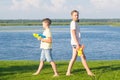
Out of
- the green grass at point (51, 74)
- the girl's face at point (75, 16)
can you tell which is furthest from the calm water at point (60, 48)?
the girl's face at point (75, 16)

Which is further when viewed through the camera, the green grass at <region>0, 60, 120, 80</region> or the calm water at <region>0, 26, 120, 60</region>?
the calm water at <region>0, 26, 120, 60</region>

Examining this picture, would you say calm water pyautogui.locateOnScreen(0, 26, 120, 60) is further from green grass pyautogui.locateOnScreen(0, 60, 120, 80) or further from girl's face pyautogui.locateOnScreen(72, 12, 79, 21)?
girl's face pyautogui.locateOnScreen(72, 12, 79, 21)

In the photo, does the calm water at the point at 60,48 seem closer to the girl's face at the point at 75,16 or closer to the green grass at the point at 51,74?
the green grass at the point at 51,74

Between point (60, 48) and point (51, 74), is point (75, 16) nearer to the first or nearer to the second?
point (51, 74)

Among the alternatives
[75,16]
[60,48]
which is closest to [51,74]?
[75,16]

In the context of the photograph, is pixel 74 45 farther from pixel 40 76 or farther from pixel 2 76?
pixel 2 76

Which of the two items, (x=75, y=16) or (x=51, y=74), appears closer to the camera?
(x=75, y=16)

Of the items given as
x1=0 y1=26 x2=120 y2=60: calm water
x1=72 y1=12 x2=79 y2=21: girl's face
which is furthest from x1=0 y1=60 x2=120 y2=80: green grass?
x1=0 y1=26 x2=120 y2=60: calm water

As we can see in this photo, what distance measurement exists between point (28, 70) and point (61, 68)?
114cm

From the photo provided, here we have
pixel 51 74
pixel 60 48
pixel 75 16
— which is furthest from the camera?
pixel 60 48

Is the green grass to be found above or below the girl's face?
below

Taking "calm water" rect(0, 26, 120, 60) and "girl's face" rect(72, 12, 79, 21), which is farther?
"calm water" rect(0, 26, 120, 60)

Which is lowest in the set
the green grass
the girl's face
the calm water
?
the calm water

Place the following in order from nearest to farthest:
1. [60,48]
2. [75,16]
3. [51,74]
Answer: [75,16]
[51,74]
[60,48]
